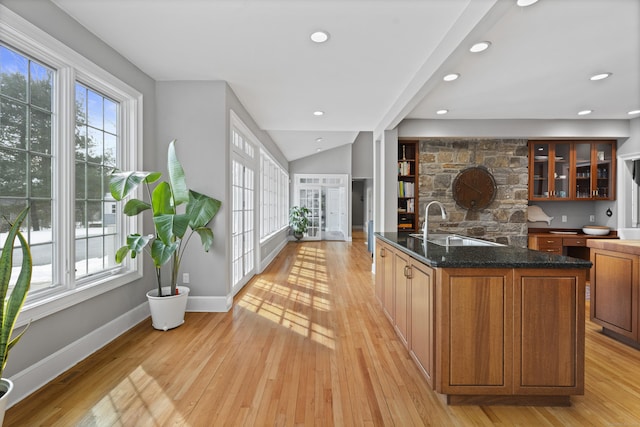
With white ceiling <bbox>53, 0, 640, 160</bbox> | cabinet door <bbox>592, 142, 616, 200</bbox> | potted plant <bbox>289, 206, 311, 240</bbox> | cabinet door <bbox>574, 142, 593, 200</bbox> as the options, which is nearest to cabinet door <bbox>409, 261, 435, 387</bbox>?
white ceiling <bbox>53, 0, 640, 160</bbox>

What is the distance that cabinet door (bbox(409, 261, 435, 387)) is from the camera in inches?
74.5

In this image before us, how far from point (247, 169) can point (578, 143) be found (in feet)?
18.2

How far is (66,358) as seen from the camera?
2.26 m

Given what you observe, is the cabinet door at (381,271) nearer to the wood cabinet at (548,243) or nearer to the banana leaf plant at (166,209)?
the banana leaf plant at (166,209)

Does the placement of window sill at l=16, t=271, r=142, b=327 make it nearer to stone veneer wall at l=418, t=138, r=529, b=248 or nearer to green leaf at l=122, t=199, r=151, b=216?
green leaf at l=122, t=199, r=151, b=216

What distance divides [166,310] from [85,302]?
0.67 metres

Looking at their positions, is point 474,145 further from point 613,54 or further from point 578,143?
point 613,54

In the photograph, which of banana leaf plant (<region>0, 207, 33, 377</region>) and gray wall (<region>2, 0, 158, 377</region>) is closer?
banana leaf plant (<region>0, 207, 33, 377</region>)

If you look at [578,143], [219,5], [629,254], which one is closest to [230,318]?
[219,5]

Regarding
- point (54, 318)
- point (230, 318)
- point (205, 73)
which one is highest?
point (205, 73)

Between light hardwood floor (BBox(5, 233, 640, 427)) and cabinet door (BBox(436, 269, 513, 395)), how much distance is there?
0.58 ft

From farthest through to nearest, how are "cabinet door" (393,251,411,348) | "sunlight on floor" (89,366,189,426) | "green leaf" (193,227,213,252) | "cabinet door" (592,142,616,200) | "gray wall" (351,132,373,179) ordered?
"gray wall" (351,132,373,179), "cabinet door" (592,142,616,200), "green leaf" (193,227,213,252), "cabinet door" (393,251,411,348), "sunlight on floor" (89,366,189,426)

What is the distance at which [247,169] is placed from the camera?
192 inches

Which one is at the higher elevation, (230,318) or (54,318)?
(54,318)
